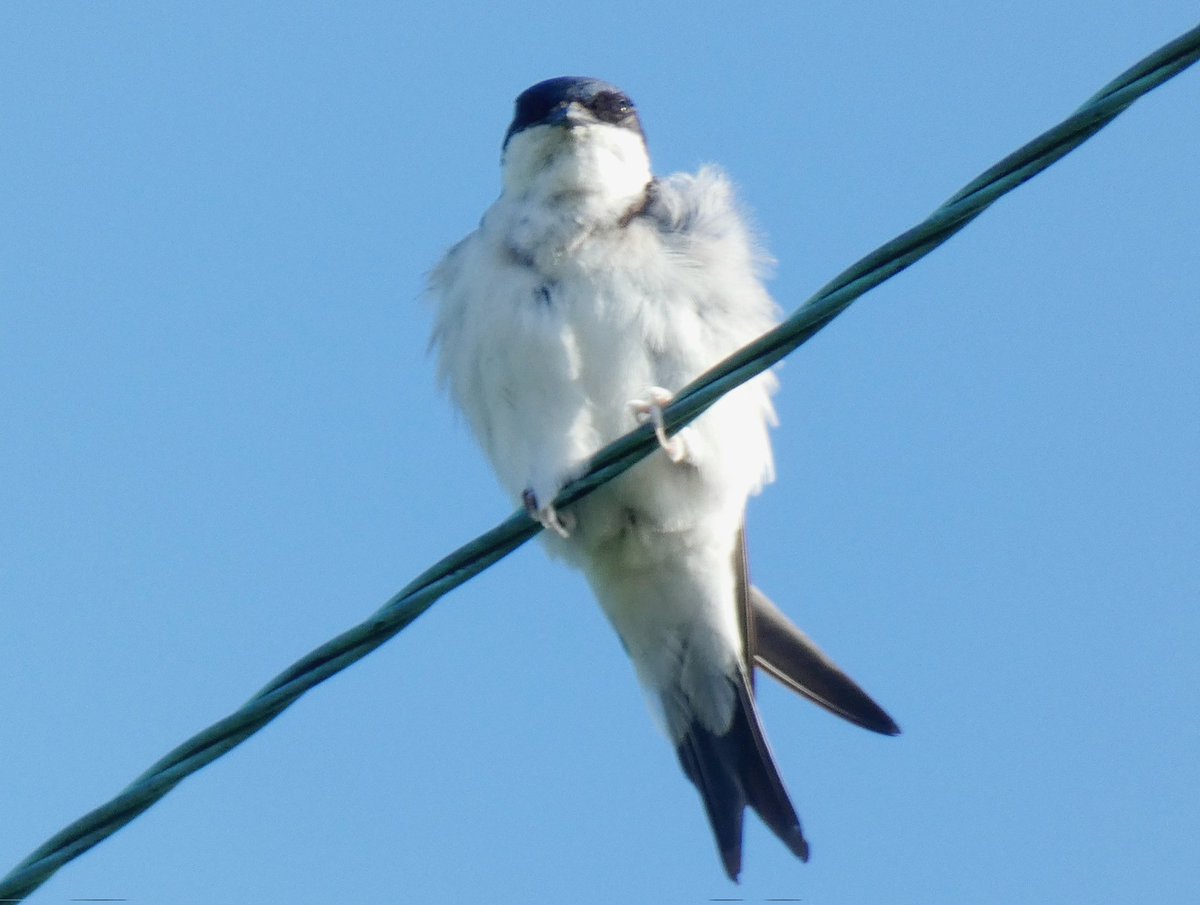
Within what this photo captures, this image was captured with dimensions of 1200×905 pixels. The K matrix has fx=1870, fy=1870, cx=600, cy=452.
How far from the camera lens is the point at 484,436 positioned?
4.30 m

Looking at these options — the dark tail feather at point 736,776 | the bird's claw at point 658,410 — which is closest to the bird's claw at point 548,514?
the bird's claw at point 658,410

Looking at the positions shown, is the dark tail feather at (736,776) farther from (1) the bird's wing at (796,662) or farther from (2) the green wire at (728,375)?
(2) the green wire at (728,375)

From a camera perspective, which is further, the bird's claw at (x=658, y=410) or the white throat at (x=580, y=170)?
the white throat at (x=580, y=170)

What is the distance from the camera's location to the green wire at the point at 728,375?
2.35m

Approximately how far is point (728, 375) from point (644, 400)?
122cm

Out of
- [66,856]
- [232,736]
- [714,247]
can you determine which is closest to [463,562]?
[232,736]

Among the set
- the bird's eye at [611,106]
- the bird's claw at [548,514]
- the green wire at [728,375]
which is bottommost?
the green wire at [728,375]

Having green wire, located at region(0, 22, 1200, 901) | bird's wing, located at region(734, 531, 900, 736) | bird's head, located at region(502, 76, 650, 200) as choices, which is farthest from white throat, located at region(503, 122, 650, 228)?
green wire, located at region(0, 22, 1200, 901)

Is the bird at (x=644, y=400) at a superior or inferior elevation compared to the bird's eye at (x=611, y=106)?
inferior

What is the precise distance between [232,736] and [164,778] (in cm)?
10

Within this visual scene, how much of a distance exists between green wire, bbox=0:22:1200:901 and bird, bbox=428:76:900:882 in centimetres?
116

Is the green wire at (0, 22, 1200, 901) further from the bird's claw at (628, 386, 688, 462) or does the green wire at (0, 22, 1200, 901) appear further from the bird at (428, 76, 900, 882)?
the bird at (428, 76, 900, 882)

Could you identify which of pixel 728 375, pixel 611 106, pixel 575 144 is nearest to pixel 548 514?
pixel 575 144

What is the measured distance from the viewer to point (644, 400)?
395 centimetres
